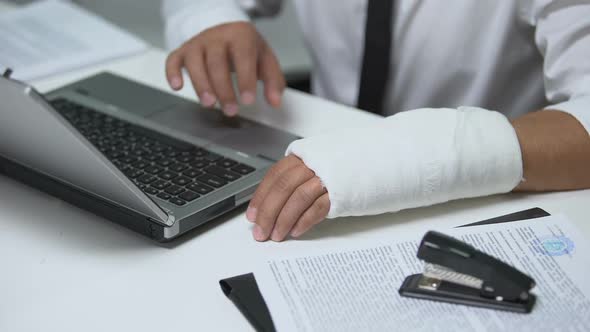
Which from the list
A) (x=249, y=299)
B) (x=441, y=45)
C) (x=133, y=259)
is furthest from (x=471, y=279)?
(x=441, y=45)

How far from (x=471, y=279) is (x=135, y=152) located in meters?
0.41

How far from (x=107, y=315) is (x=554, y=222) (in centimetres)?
43

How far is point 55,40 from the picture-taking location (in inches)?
47.0

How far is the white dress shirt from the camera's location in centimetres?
104

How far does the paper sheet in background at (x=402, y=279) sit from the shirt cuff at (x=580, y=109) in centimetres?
13

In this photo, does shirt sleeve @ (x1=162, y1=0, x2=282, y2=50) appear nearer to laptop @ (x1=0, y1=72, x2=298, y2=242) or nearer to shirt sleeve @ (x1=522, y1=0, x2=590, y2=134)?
laptop @ (x1=0, y1=72, x2=298, y2=242)

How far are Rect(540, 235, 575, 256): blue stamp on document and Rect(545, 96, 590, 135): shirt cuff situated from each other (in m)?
0.15

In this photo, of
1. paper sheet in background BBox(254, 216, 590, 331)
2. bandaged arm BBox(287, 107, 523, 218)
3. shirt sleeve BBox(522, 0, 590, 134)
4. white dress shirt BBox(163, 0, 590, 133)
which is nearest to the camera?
paper sheet in background BBox(254, 216, 590, 331)

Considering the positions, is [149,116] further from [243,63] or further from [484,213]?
[484,213]

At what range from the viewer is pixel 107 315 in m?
0.61

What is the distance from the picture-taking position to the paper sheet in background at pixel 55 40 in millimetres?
1121

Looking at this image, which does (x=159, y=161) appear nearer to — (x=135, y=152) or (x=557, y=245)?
(x=135, y=152)

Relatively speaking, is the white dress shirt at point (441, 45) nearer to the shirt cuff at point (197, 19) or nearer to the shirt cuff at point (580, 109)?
the shirt cuff at point (197, 19)

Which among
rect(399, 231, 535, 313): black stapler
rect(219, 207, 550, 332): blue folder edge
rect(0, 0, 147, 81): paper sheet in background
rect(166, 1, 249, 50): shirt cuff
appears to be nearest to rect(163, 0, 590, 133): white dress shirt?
rect(166, 1, 249, 50): shirt cuff
